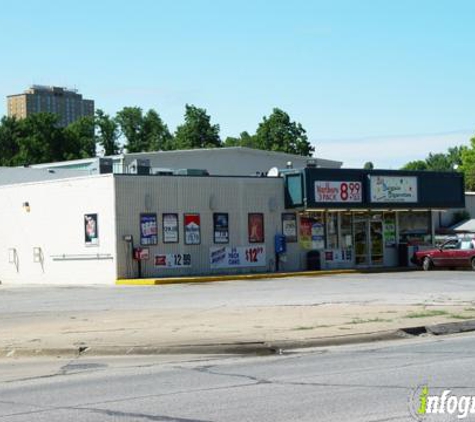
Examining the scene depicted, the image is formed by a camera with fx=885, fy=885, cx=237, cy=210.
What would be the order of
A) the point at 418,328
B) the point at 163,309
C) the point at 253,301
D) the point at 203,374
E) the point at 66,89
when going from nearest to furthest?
the point at 203,374
the point at 418,328
the point at 163,309
the point at 253,301
the point at 66,89

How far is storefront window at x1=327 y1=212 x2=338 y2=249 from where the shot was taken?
40375 millimetres

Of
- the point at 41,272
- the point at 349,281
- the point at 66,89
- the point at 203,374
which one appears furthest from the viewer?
the point at 66,89

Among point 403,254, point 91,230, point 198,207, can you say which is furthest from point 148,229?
point 403,254

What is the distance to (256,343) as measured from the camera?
14383 mm

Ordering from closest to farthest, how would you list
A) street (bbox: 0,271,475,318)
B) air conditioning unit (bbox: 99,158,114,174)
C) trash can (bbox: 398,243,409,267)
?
street (bbox: 0,271,475,318), trash can (bbox: 398,243,409,267), air conditioning unit (bbox: 99,158,114,174)

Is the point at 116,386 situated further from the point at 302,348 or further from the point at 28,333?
the point at 28,333

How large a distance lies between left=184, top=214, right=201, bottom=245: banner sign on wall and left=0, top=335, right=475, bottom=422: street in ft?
71.8

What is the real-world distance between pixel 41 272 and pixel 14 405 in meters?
28.4

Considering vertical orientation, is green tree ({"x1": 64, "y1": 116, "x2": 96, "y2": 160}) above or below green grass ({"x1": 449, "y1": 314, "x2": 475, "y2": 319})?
above

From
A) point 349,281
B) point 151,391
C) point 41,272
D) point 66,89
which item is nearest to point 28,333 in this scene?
point 151,391

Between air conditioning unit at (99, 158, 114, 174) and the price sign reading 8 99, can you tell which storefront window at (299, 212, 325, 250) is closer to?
the price sign reading 8 99

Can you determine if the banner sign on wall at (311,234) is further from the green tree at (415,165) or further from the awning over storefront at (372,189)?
the green tree at (415,165)

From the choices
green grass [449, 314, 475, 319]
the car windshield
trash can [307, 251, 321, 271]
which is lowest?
green grass [449, 314, 475, 319]

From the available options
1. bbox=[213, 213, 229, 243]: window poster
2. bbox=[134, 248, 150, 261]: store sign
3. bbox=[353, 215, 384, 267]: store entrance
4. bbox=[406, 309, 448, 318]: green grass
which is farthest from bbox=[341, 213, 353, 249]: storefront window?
bbox=[406, 309, 448, 318]: green grass
